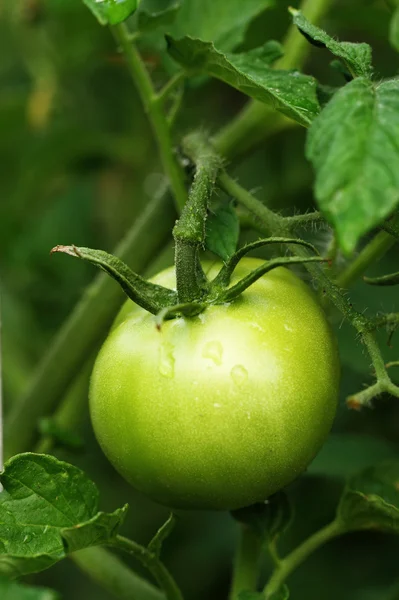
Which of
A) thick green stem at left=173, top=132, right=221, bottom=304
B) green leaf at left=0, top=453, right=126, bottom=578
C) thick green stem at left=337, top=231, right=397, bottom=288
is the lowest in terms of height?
green leaf at left=0, top=453, right=126, bottom=578

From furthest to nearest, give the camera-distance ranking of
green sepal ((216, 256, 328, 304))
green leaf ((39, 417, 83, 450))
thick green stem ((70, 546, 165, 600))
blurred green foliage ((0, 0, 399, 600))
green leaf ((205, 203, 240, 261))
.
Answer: blurred green foliage ((0, 0, 399, 600)) → green leaf ((39, 417, 83, 450)) → thick green stem ((70, 546, 165, 600)) → green leaf ((205, 203, 240, 261)) → green sepal ((216, 256, 328, 304))

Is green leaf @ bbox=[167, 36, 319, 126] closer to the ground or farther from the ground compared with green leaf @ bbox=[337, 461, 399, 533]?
farther from the ground

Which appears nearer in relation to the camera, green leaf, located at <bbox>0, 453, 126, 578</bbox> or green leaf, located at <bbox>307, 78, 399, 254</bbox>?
green leaf, located at <bbox>307, 78, 399, 254</bbox>

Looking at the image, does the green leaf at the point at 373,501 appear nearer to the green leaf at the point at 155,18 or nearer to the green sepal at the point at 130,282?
the green sepal at the point at 130,282

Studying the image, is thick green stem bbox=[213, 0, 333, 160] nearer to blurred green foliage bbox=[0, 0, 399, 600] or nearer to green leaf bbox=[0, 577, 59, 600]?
blurred green foliage bbox=[0, 0, 399, 600]

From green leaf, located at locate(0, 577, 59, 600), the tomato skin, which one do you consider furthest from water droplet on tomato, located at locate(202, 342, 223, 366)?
green leaf, located at locate(0, 577, 59, 600)

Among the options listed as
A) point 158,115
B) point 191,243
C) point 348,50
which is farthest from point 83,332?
point 348,50

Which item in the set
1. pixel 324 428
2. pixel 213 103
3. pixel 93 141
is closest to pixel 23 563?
pixel 324 428
